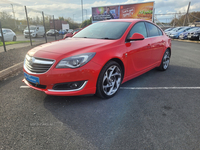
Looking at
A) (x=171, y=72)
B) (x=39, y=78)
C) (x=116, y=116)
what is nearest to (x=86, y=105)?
(x=116, y=116)

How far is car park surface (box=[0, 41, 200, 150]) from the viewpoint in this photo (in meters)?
1.89

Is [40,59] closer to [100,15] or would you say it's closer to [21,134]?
[21,134]

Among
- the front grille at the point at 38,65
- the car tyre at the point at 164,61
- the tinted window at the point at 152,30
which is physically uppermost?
the tinted window at the point at 152,30

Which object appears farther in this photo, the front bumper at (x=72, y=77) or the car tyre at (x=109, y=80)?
the car tyre at (x=109, y=80)

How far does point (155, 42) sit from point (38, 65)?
10.0ft

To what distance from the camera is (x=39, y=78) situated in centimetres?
257

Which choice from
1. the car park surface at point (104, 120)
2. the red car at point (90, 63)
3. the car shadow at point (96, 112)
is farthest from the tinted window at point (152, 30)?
the car park surface at point (104, 120)

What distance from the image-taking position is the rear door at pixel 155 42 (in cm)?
410

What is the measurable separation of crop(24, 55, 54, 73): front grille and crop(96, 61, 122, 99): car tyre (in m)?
0.89

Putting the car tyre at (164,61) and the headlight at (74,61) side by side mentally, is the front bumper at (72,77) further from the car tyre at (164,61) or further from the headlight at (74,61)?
the car tyre at (164,61)

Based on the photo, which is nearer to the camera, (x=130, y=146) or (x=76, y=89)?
(x=130, y=146)

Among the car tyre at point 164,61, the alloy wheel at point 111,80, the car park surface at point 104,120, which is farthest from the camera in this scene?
the car tyre at point 164,61

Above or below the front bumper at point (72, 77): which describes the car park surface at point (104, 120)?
below

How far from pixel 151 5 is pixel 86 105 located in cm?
3121
